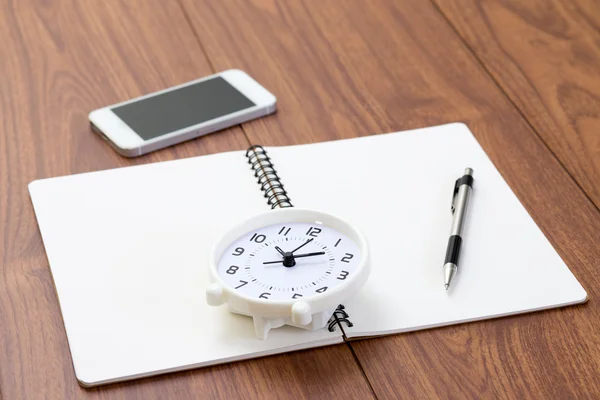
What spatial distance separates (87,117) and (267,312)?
57 centimetres

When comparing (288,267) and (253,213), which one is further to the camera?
(253,213)

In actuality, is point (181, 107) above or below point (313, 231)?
below

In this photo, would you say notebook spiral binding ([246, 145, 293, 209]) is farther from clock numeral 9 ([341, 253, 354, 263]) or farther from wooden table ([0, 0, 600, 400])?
clock numeral 9 ([341, 253, 354, 263])

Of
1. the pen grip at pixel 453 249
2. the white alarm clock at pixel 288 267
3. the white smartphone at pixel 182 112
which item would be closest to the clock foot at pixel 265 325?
the white alarm clock at pixel 288 267

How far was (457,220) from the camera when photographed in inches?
45.4

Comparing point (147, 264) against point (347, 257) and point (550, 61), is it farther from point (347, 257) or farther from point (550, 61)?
point (550, 61)

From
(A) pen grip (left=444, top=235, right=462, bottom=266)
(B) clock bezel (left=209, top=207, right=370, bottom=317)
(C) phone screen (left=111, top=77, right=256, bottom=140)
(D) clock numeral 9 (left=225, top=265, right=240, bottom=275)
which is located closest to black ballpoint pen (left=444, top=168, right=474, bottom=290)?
(A) pen grip (left=444, top=235, right=462, bottom=266)

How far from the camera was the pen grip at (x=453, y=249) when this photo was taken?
1094 millimetres

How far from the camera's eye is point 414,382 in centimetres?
96

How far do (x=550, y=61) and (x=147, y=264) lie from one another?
2.47ft

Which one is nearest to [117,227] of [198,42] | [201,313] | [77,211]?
[77,211]

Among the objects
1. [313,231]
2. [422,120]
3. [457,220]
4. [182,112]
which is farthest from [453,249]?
[182,112]

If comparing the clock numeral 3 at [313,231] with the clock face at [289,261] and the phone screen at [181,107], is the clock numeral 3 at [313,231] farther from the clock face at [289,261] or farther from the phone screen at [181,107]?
the phone screen at [181,107]

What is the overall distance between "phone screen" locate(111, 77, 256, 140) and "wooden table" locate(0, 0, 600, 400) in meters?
0.04
